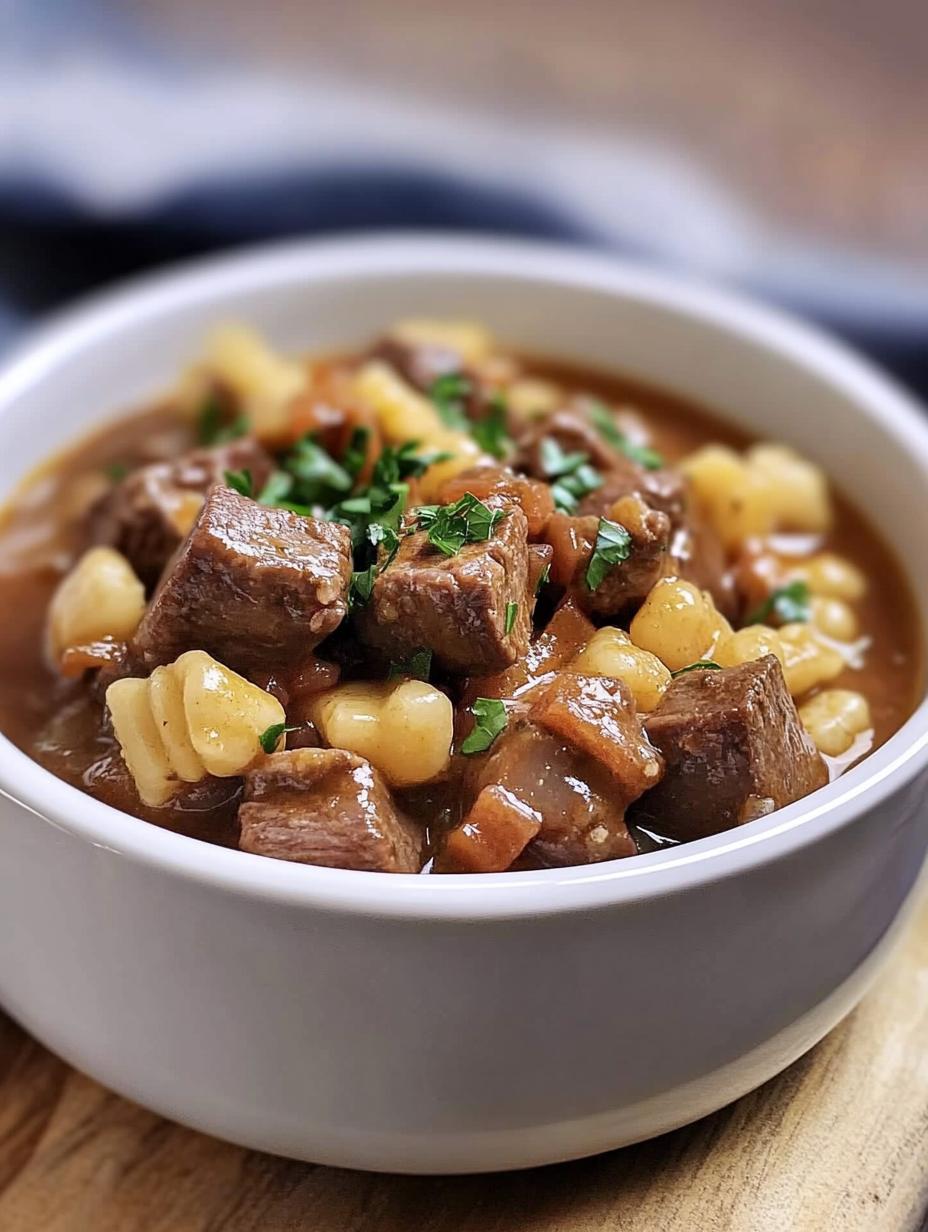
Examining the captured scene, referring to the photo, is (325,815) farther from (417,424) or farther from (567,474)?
(417,424)

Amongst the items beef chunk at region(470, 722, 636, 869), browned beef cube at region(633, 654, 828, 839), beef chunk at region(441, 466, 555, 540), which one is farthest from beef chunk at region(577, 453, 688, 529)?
beef chunk at region(470, 722, 636, 869)

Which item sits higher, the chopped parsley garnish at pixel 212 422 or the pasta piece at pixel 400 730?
the pasta piece at pixel 400 730

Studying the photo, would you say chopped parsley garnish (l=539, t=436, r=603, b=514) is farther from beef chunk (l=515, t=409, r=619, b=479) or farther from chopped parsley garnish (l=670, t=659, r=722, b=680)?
chopped parsley garnish (l=670, t=659, r=722, b=680)

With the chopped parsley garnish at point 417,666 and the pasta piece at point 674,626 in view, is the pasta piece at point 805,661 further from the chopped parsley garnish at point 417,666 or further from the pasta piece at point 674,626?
the chopped parsley garnish at point 417,666

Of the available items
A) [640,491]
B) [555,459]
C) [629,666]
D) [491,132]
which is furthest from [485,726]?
[491,132]

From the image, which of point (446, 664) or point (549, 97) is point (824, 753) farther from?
point (549, 97)

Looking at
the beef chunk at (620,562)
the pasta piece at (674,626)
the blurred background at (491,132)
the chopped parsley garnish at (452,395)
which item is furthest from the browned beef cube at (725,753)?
the blurred background at (491,132)

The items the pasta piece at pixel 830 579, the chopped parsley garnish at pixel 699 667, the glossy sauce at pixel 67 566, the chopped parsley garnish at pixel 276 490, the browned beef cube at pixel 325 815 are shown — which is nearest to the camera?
the browned beef cube at pixel 325 815
